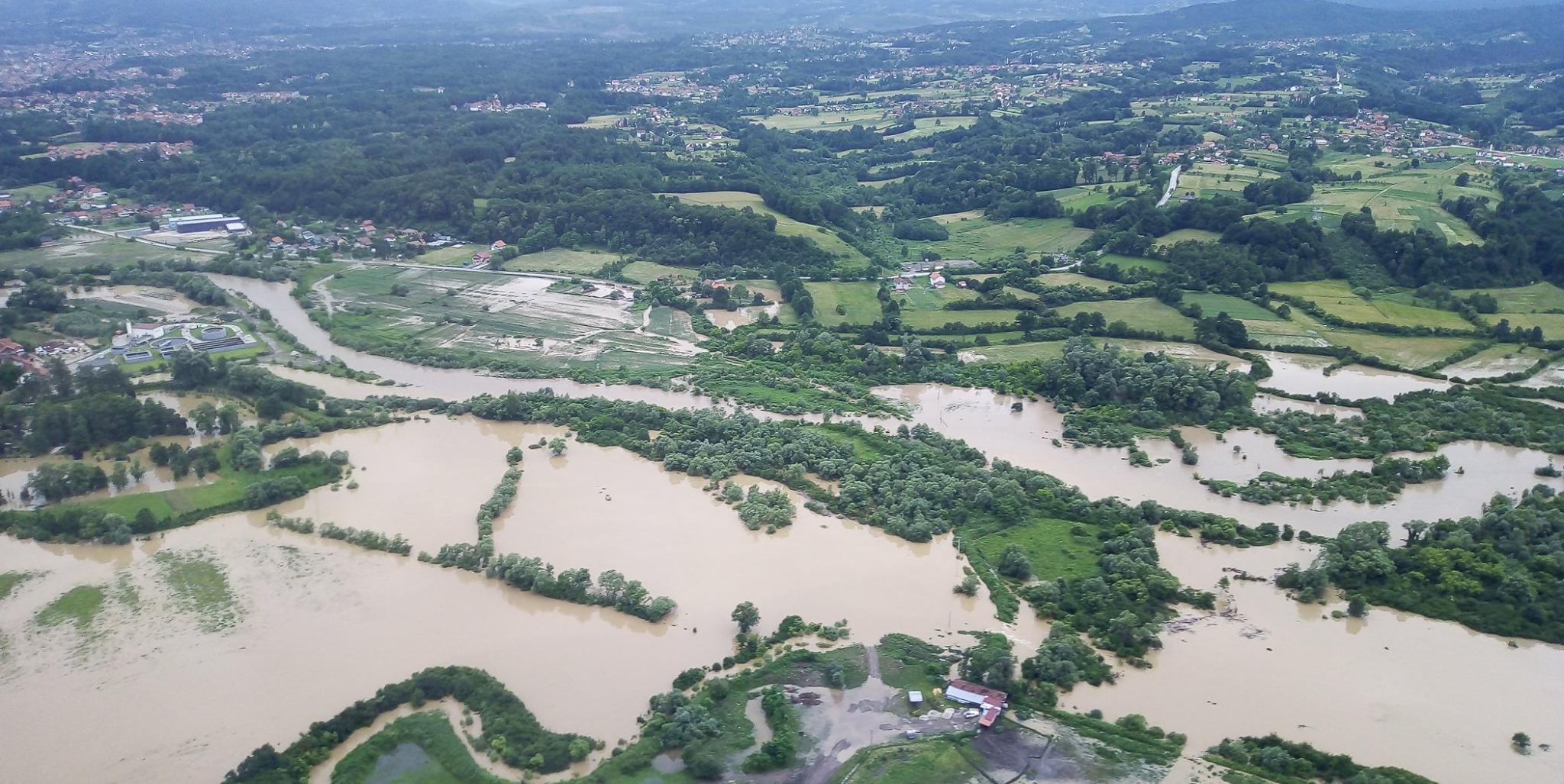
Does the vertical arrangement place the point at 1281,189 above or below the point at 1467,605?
above

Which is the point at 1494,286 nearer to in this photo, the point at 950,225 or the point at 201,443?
the point at 950,225

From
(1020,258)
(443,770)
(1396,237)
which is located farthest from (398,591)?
(1396,237)

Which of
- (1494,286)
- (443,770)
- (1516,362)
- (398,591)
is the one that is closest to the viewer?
(443,770)

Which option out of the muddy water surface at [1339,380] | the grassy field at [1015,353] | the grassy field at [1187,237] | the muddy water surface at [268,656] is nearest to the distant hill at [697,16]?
the grassy field at [1187,237]

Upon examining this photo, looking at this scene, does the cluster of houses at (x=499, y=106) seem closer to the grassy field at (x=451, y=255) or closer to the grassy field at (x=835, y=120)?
the grassy field at (x=835, y=120)

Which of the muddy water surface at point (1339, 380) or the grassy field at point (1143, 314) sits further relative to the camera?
the grassy field at point (1143, 314)

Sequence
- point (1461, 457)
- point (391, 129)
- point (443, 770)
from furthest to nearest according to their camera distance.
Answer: point (391, 129) → point (1461, 457) → point (443, 770)

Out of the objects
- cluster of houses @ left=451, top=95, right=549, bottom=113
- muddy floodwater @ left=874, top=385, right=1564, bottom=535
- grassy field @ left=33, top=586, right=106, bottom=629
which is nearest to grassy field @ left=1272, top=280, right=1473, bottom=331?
muddy floodwater @ left=874, top=385, right=1564, bottom=535

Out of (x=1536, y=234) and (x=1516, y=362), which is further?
(x=1536, y=234)
